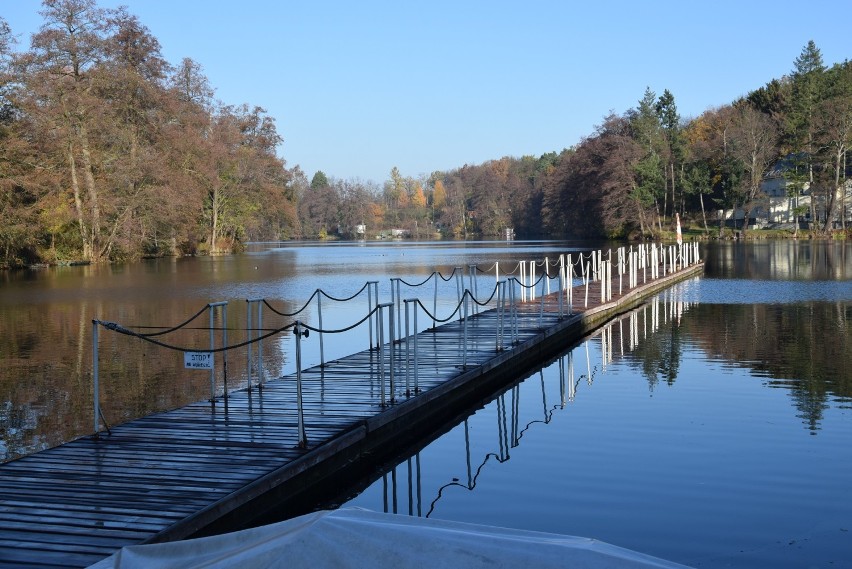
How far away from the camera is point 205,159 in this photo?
6662cm

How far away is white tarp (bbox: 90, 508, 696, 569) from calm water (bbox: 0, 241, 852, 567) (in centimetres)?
398

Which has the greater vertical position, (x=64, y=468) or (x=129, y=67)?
(x=129, y=67)

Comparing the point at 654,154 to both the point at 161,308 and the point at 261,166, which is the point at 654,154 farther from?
the point at 161,308

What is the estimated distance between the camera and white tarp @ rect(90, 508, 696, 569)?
12.5ft

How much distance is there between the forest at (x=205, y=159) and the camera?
2055 inches

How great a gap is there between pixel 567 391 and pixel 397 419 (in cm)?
481

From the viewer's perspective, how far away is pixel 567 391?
1516cm

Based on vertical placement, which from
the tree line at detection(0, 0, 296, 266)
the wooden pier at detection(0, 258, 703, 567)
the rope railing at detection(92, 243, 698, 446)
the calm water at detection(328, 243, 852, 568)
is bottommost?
the calm water at detection(328, 243, 852, 568)

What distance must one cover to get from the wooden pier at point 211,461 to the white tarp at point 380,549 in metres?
2.54

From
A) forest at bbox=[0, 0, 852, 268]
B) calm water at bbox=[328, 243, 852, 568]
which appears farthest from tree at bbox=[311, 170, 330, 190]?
calm water at bbox=[328, 243, 852, 568]

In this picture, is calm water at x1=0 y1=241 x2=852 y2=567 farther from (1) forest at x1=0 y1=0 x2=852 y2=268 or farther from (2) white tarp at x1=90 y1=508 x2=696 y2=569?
(1) forest at x1=0 y1=0 x2=852 y2=268

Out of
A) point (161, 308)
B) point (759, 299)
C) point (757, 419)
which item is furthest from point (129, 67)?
point (757, 419)

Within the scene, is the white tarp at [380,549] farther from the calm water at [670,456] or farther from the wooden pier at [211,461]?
the calm water at [670,456]

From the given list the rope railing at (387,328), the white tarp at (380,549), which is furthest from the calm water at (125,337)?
the white tarp at (380,549)
